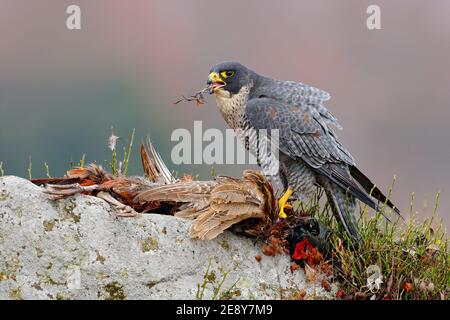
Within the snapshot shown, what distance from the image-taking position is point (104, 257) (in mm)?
3750

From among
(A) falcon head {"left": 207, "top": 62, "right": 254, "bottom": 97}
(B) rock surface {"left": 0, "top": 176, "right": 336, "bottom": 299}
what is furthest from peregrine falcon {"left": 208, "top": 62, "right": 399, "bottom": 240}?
(B) rock surface {"left": 0, "top": 176, "right": 336, "bottom": 299}

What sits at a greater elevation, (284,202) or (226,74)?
(226,74)

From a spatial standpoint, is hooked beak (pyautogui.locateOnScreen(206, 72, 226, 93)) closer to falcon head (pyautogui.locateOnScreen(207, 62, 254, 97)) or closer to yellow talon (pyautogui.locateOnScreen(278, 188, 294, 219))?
falcon head (pyautogui.locateOnScreen(207, 62, 254, 97))

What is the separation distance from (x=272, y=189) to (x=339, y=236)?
615mm

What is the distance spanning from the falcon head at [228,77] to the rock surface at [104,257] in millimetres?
1270

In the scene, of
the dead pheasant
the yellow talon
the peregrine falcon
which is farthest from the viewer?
the peregrine falcon

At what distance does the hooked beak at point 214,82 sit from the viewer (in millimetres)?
4906

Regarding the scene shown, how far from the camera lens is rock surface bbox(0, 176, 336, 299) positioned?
3656 millimetres

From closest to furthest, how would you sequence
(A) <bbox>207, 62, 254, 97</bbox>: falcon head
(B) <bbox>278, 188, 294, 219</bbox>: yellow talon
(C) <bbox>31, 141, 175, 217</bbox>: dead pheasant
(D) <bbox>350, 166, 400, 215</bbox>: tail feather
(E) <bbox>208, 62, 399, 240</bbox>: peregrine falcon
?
(C) <bbox>31, 141, 175, 217</bbox>: dead pheasant < (B) <bbox>278, 188, 294, 219</bbox>: yellow talon < (D) <bbox>350, 166, 400, 215</bbox>: tail feather < (E) <bbox>208, 62, 399, 240</bbox>: peregrine falcon < (A) <bbox>207, 62, 254, 97</bbox>: falcon head

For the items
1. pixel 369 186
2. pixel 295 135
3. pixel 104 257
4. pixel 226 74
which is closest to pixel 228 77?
pixel 226 74

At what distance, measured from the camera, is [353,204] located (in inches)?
186

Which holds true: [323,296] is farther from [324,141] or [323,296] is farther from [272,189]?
[324,141]

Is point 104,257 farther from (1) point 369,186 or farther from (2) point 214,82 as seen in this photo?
(1) point 369,186

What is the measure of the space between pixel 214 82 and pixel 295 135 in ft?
2.33
